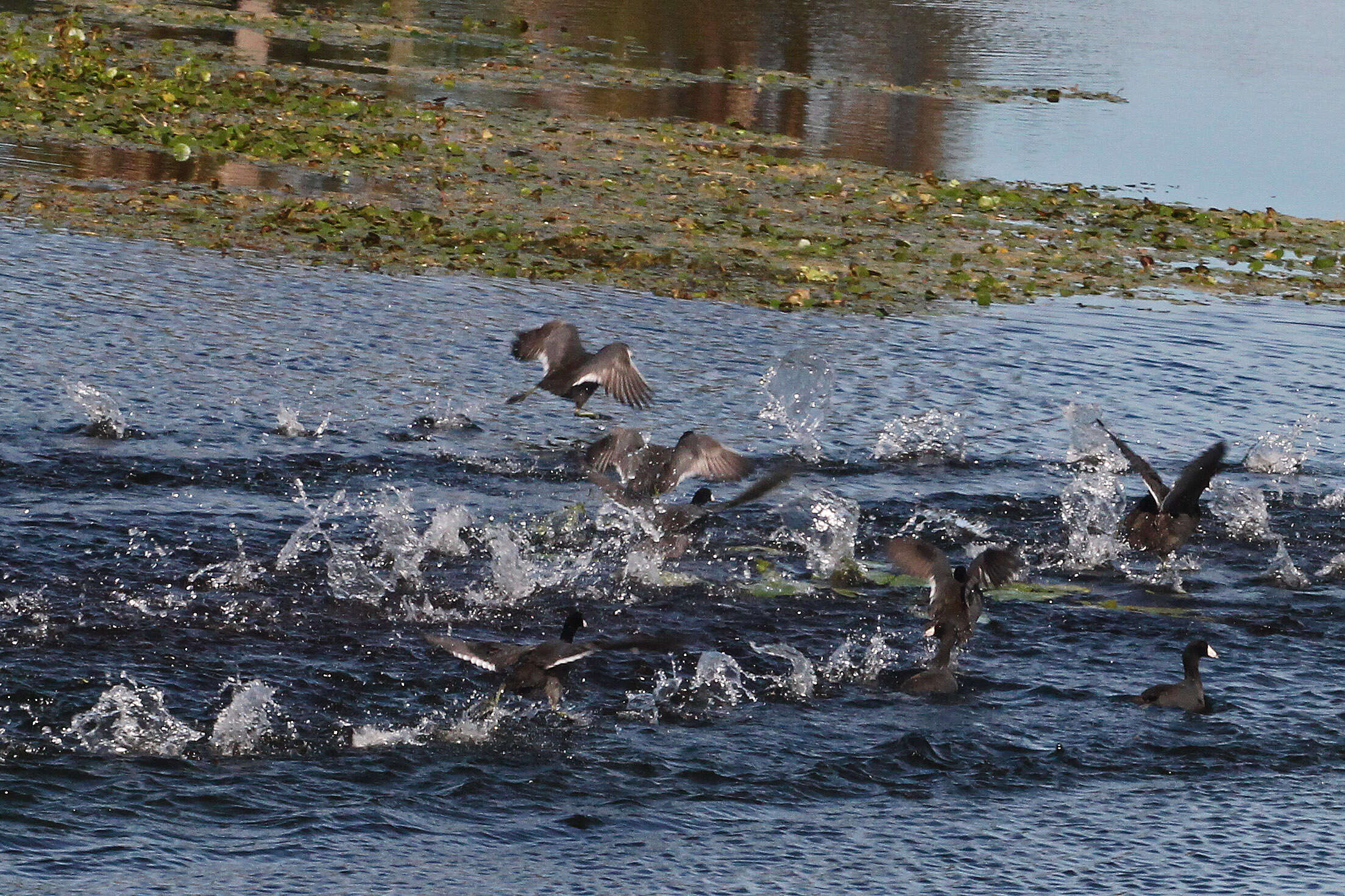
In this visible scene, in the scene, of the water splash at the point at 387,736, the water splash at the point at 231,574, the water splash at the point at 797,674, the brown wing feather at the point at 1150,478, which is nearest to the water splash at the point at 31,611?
the water splash at the point at 231,574

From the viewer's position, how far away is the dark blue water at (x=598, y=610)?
6.00m

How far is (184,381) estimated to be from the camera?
10648mm

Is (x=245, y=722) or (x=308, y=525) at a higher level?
(x=308, y=525)

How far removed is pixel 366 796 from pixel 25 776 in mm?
1139

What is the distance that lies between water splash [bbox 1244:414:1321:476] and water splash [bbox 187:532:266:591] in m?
5.99

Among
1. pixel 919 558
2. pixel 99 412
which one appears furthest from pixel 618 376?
pixel 99 412

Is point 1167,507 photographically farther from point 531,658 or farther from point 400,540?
point 400,540

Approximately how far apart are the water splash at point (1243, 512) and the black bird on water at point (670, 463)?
2.77 m

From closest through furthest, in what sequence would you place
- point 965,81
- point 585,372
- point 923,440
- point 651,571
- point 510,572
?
point 510,572, point 651,571, point 585,372, point 923,440, point 965,81

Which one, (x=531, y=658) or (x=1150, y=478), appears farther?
(x=1150, y=478)

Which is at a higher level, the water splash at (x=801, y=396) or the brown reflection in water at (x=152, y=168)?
the brown reflection in water at (x=152, y=168)

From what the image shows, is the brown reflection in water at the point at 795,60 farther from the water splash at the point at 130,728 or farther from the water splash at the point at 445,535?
the water splash at the point at 130,728

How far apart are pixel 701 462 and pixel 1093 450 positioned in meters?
2.81

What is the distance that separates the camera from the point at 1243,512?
9.93m
